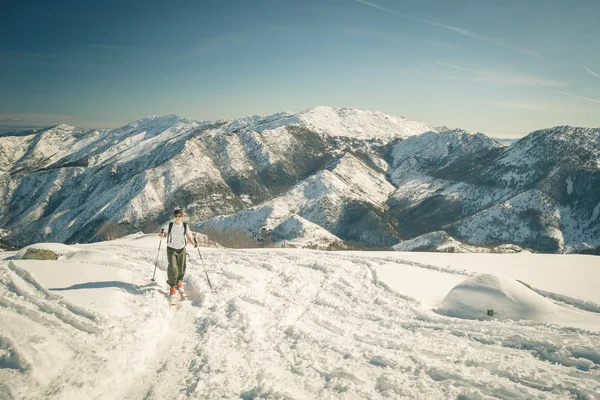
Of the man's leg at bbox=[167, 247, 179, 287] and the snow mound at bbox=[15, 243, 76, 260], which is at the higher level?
the man's leg at bbox=[167, 247, 179, 287]

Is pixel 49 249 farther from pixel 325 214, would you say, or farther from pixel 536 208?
pixel 536 208

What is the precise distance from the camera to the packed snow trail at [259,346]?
17.2 ft

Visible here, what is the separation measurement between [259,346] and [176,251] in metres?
4.92

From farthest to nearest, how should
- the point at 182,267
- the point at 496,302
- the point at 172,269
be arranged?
the point at 182,267, the point at 172,269, the point at 496,302

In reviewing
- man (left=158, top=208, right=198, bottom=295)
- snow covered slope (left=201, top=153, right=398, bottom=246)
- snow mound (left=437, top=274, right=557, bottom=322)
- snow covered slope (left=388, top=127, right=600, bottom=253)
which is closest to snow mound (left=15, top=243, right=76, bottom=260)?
man (left=158, top=208, right=198, bottom=295)

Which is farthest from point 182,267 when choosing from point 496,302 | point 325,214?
point 325,214

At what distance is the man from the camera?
9.95m

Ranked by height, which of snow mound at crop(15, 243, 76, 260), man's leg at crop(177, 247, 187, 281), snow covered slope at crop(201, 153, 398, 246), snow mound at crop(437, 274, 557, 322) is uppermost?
snow mound at crop(437, 274, 557, 322)

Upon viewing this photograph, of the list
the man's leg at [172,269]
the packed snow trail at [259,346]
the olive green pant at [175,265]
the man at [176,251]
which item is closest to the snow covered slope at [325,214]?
the man at [176,251]

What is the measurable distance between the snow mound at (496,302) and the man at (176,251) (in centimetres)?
839

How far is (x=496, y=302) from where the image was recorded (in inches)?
344

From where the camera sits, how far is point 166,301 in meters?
9.29

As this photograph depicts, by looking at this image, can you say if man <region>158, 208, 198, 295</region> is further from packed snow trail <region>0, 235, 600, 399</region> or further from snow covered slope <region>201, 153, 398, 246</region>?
snow covered slope <region>201, 153, 398, 246</region>

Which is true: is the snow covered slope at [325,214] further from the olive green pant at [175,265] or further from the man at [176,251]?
the olive green pant at [175,265]
